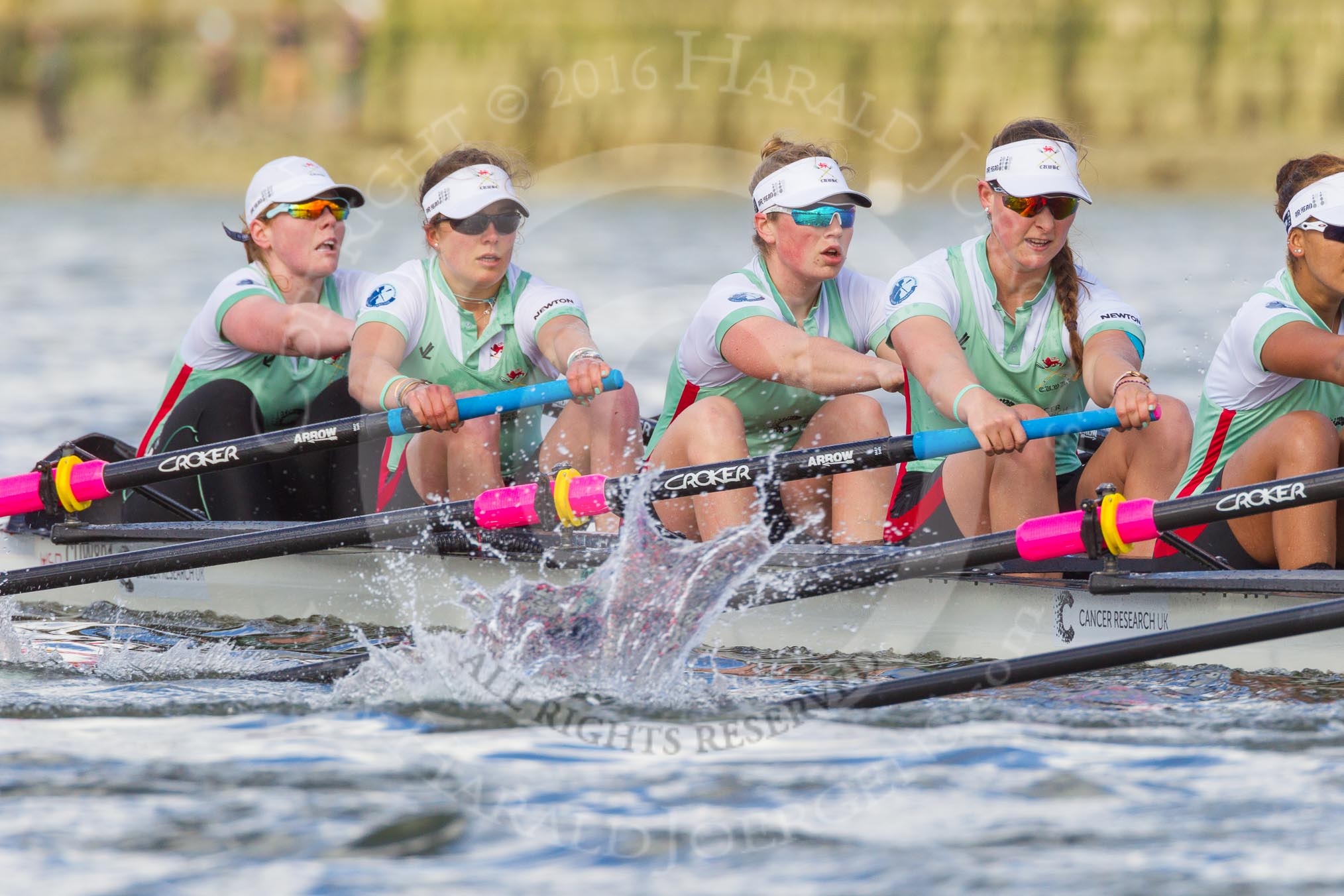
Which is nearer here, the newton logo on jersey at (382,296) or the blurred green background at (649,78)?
the newton logo on jersey at (382,296)

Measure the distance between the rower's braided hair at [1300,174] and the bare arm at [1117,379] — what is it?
0.48m

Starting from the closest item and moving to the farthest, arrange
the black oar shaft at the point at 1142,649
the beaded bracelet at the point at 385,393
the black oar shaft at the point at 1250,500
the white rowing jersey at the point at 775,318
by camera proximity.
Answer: the black oar shaft at the point at 1142,649
the black oar shaft at the point at 1250,500
the white rowing jersey at the point at 775,318
the beaded bracelet at the point at 385,393

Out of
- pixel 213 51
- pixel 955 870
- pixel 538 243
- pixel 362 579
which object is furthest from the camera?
pixel 213 51

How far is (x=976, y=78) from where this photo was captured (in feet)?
89.2

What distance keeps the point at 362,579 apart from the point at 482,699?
1218mm

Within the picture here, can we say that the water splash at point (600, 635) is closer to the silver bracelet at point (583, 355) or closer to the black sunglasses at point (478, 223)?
the silver bracelet at point (583, 355)

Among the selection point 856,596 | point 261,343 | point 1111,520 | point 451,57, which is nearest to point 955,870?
point 1111,520

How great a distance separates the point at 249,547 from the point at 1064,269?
94.7 inches

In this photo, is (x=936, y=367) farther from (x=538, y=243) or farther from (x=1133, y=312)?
(x=538, y=243)

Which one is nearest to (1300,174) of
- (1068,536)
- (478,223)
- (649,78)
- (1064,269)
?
(1064,269)

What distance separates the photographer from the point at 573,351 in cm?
492

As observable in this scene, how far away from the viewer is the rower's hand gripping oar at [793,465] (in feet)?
14.0

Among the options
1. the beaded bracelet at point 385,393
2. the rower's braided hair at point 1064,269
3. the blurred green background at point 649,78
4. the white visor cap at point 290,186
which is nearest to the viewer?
the rower's braided hair at point 1064,269

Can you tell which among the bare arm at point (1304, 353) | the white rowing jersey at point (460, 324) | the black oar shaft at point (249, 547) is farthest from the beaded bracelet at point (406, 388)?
the bare arm at point (1304, 353)
